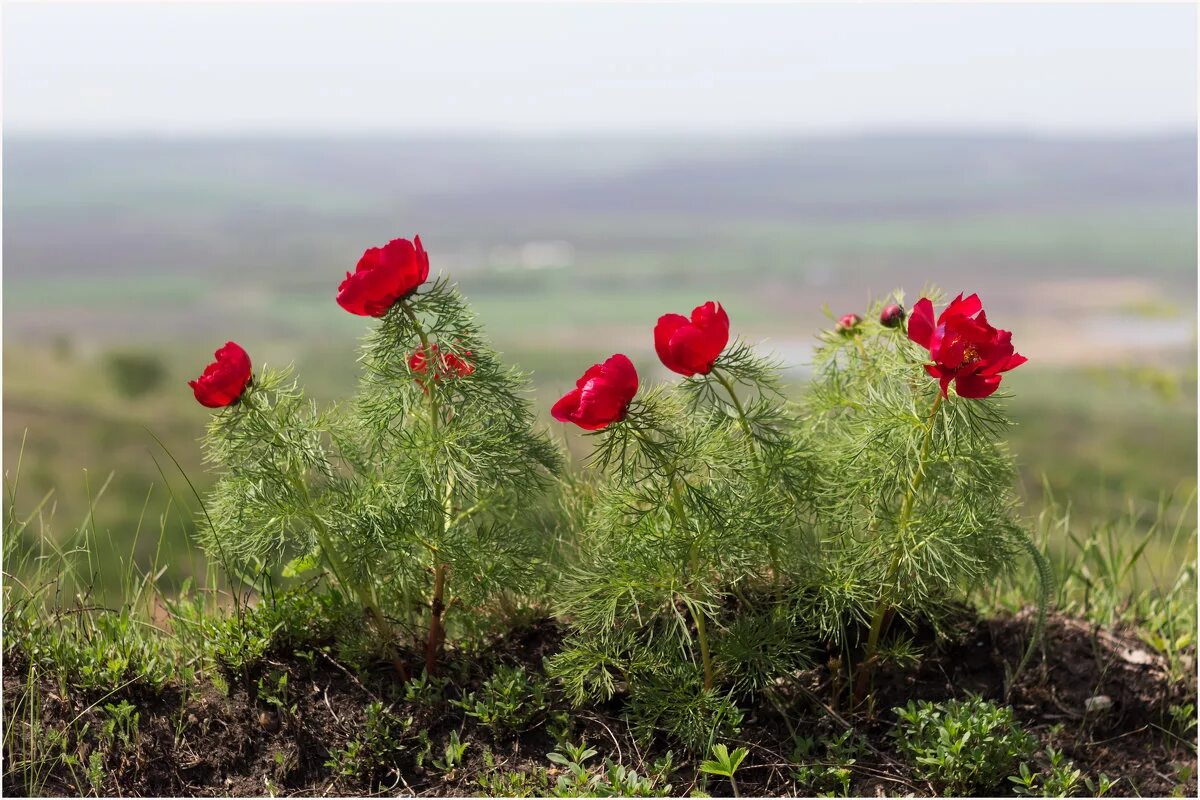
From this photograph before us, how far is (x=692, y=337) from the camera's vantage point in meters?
2.27

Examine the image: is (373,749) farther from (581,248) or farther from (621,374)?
(581,248)

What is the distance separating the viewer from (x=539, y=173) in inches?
3219

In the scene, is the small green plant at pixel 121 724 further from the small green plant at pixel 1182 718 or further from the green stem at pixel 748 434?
the small green plant at pixel 1182 718

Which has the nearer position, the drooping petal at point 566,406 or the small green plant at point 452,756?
the drooping petal at point 566,406

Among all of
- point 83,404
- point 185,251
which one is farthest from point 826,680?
point 185,251

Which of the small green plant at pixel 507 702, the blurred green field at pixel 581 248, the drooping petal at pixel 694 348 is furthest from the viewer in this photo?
the blurred green field at pixel 581 248

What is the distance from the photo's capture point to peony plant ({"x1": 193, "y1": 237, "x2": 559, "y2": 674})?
98.0 inches

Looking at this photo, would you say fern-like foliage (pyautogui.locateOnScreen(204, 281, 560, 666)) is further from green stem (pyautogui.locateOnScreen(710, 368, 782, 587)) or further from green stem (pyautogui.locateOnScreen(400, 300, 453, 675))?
green stem (pyautogui.locateOnScreen(710, 368, 782, 587))

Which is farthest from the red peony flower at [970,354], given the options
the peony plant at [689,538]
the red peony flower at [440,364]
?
the red peony flower at [440,364]

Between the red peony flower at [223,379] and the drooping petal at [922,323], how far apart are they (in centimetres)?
148

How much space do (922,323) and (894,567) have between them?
59 cm

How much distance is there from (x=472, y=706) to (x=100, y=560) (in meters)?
1.12

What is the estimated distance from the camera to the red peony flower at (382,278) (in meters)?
2.38

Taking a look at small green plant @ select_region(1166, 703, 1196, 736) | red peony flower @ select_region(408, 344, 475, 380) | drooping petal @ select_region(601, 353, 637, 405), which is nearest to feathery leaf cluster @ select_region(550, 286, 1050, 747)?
drooping petal @ select_region(601, 353, 637, 405)
